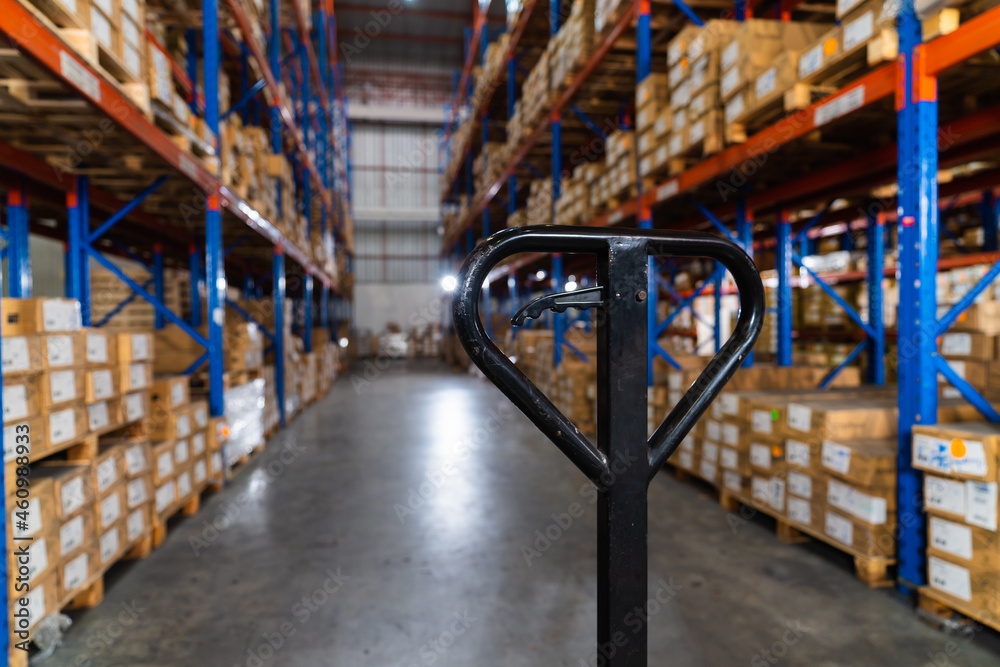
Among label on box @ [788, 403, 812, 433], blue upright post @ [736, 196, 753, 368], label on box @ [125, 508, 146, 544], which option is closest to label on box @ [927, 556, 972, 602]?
label on box @ [788, 403, 812, 433]

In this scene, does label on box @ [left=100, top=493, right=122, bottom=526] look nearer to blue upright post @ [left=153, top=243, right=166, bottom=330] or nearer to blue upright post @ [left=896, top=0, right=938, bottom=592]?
blue upright post @ [left=896, top=0, right=938, bottom=592]

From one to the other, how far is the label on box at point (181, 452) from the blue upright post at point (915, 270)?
468 cm

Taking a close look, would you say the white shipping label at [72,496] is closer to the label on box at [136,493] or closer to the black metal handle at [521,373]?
the label on box at [136,493]

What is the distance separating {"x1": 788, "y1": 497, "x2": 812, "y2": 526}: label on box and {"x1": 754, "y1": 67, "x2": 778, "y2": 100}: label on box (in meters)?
2.69

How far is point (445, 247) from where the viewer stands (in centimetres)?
2116

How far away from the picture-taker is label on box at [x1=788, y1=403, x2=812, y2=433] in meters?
3.46

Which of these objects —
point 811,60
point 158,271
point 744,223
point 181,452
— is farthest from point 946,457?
point 158,271

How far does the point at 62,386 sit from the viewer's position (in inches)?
112

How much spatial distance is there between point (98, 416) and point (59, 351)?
554mm

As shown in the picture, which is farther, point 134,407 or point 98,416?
point 134,407

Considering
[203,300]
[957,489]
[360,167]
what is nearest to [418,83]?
[360,167]

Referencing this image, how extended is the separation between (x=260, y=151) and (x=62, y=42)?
443cm

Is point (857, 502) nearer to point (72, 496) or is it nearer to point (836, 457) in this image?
point (836, 457)

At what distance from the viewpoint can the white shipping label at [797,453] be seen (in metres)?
3.46
